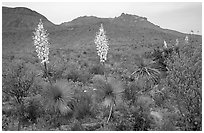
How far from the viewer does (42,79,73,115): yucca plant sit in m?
7.67

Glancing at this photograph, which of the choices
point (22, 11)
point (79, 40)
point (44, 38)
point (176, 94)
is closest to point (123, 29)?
point (79, 40)

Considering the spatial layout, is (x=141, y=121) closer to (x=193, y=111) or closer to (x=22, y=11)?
(x=193, y=111)

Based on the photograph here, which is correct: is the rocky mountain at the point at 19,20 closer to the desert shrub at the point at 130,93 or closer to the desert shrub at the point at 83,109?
the desert shrub at the point at 130,93

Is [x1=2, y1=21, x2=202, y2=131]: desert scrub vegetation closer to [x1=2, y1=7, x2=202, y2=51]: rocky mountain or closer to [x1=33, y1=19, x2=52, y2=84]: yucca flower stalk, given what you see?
[x1=33, y1=19, x2=52, y2=84]: yucca flower stalk

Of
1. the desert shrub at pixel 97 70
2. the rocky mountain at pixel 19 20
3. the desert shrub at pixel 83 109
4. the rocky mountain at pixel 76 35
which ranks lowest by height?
the desert shrub at pixel 83 109

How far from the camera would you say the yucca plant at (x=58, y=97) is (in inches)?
302

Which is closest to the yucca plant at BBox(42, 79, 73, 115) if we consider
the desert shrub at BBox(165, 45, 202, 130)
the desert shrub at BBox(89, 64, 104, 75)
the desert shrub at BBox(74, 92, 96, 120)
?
the desert shrub at BBox(74, 92, 96, 120)

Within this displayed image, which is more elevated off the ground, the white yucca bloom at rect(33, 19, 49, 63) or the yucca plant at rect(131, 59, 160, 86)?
the white yucca bloom at rect(33, 19, 49, 63)

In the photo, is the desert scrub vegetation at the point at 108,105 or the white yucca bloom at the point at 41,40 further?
the white yucca bloom at the point at 41,40

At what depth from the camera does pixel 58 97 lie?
7.94 m

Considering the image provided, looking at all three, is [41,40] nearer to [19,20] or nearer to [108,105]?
[108,105]

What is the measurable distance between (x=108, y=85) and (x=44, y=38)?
295 cm

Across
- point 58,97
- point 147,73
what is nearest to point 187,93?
point 58,97

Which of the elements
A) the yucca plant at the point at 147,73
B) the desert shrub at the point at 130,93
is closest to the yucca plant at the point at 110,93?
the desert shrub at the point at 130,93
